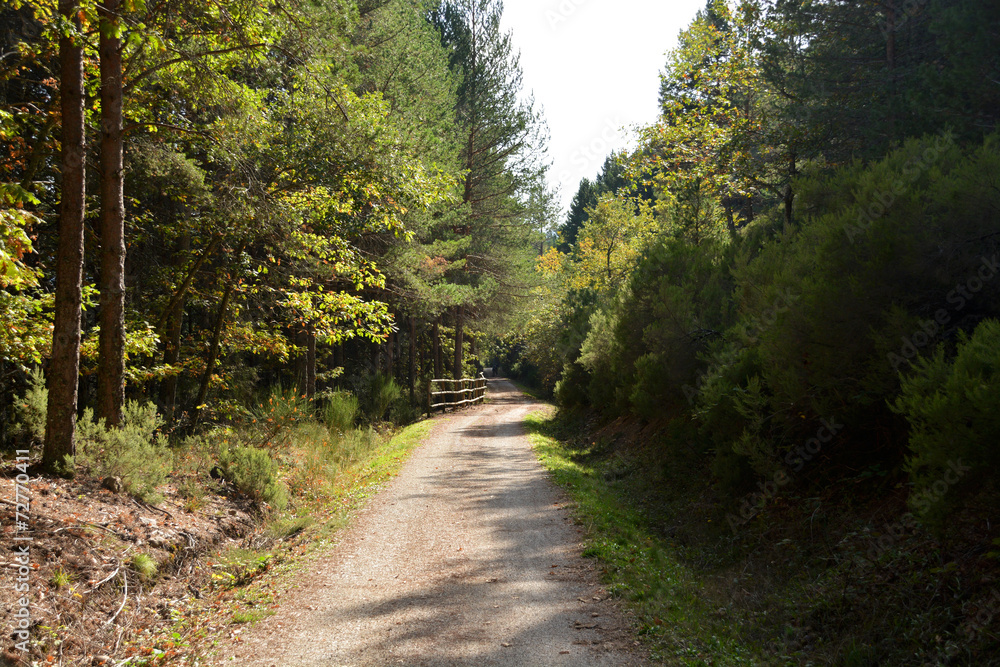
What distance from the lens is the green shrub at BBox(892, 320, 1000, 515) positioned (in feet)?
11.0

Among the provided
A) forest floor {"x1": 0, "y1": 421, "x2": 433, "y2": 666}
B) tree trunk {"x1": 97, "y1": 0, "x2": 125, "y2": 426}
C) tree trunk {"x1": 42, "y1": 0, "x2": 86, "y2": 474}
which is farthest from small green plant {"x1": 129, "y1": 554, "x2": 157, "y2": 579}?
tree trunk {"x1": 97, "y1": 0, "x2": 125, "y2": 426}

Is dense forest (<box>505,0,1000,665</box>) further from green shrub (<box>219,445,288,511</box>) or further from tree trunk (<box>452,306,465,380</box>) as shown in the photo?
tree trunk (<box>452,306,465,380</box>)

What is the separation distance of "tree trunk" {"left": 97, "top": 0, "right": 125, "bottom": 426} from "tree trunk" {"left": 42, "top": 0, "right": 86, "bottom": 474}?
661mm

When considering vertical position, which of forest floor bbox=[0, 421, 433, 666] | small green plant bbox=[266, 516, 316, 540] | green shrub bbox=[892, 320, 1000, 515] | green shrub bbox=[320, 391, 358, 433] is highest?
green shrub bbox=[892, 320, 1000, 515]

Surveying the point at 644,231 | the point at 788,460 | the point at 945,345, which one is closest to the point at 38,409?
the point at 788,460

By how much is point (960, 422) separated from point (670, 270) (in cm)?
792

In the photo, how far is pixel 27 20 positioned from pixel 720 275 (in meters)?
11.7

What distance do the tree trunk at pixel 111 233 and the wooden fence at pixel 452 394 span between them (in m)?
15.5

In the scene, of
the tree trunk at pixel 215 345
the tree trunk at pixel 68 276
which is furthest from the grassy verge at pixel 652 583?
the tree trunk at pixel 215 345

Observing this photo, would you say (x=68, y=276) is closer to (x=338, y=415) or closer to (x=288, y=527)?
(x=288, y=527)

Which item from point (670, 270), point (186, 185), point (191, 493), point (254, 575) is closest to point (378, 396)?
point (186, 185)

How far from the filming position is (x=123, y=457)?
6305 mm

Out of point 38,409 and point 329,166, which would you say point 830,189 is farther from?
point 38,409

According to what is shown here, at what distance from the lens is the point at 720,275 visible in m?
9.70
